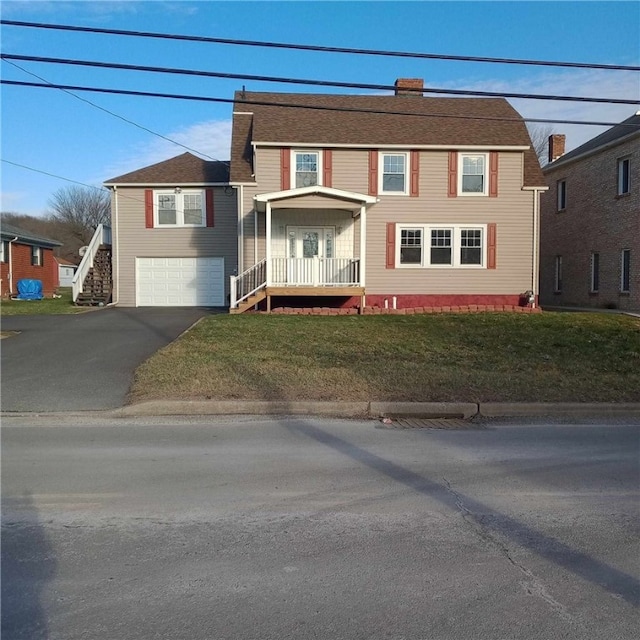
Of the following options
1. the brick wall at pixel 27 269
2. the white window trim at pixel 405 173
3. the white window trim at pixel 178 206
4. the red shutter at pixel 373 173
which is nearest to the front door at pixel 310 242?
the red shutter at pixel 373 173

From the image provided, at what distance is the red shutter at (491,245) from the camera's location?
21.1 m

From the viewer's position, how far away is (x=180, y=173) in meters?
24.6

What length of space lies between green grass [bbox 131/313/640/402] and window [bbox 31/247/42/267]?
24.1m

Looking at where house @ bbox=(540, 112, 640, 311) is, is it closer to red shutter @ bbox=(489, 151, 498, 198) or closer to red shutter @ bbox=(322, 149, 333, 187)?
red shutter @ bbox=(489, 151, 498, 198)

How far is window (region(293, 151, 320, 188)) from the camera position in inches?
814

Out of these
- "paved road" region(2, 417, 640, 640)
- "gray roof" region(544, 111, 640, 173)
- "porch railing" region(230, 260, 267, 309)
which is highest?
"gray roof" region(544, 111, 640, 173)

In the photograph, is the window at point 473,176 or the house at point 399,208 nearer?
the house at point 399,208

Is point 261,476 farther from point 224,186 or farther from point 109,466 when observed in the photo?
point 224,186

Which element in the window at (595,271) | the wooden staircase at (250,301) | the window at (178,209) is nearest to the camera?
the wooden staircase at (250,301)

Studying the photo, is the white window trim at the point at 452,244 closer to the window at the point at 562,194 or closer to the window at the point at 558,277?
the window at the point at 562,194

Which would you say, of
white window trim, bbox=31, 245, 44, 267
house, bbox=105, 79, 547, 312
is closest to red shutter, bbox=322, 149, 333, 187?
house, bbox=105, 79, 547, 312

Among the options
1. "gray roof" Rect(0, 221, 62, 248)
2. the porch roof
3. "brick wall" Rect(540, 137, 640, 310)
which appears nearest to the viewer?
the porch roof

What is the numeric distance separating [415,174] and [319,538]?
18264 millimetres

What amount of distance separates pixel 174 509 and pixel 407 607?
7.39 ft
